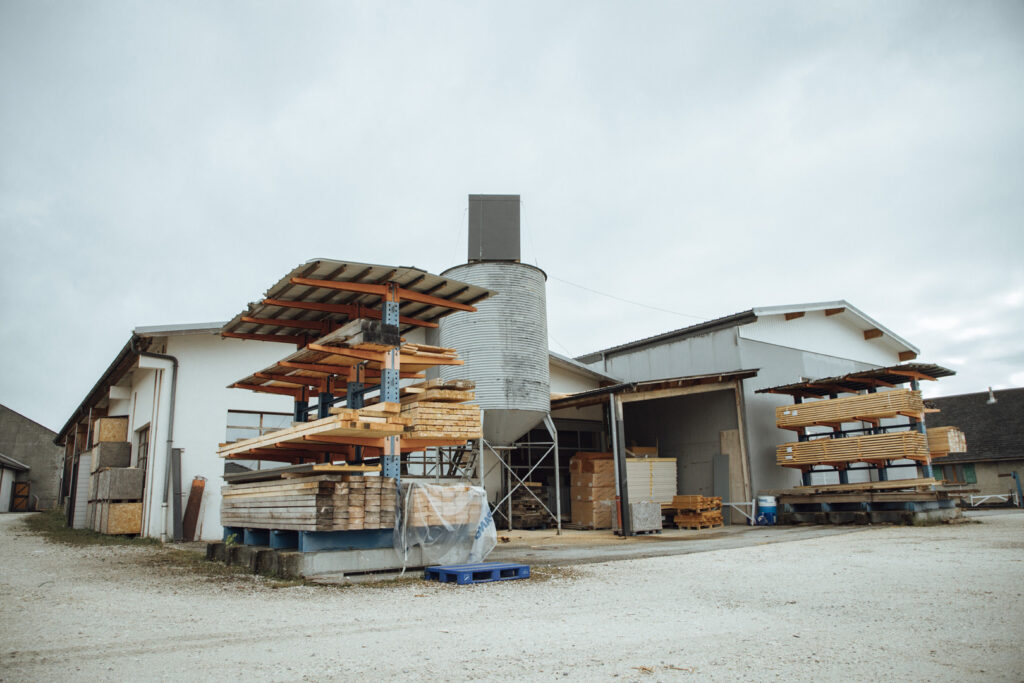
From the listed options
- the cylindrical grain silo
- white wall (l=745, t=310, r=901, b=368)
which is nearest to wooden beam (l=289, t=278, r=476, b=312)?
the cylindrical grain silo

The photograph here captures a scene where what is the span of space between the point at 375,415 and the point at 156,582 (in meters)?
3.49

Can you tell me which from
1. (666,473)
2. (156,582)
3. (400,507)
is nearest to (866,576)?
(400,507)

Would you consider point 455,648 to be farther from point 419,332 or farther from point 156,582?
point 419,332

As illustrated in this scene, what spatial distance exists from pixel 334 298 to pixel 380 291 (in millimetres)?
1016

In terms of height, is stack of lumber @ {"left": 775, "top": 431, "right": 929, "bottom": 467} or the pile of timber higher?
stack of lumber @ {"left": 775, "top": 431, "right": 929, "bottom": 467}

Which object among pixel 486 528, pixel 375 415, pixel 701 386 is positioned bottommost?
pixel 486 528

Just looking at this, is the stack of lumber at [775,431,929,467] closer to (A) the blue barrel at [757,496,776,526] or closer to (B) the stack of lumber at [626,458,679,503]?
(A) the blue barrel at [757,496,776,526]

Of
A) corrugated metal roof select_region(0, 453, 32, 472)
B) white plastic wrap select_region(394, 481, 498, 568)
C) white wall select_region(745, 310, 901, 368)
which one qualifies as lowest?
white plastic wrap select_region(394, 481, 498, 568)

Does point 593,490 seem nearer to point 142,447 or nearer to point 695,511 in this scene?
point 695,511

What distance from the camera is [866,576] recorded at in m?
8.70

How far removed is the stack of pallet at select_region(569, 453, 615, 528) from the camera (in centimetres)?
1956

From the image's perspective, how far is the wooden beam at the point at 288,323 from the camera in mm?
11057

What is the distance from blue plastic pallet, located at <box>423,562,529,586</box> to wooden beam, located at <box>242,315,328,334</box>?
4561 mm

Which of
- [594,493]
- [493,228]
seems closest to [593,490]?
[594,493]
